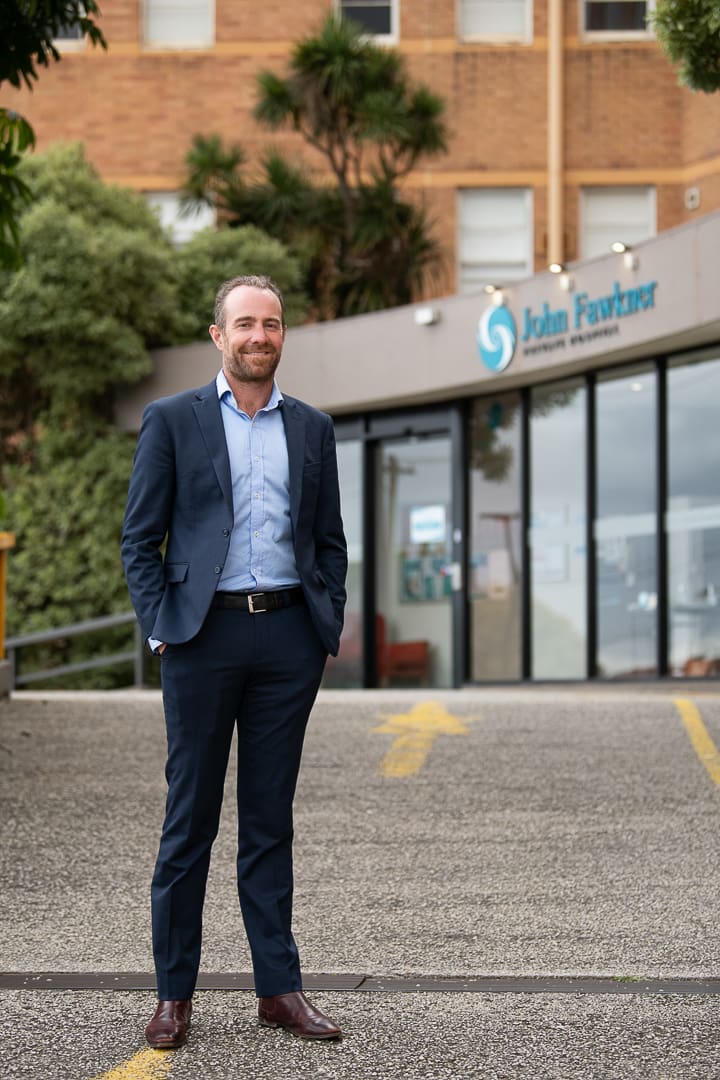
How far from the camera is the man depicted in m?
4.16

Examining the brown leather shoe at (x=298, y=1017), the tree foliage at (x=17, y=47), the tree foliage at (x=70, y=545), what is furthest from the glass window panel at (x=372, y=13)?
the brown leather shoe at (x=298, y=1017)

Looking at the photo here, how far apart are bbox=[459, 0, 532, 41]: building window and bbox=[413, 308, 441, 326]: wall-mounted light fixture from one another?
605 cm

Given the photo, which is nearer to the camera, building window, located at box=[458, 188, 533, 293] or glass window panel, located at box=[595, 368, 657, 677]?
glass window panel, located at box=[595, 368, 657, 677]

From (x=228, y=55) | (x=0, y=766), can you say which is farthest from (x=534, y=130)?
(x=0, y=766)

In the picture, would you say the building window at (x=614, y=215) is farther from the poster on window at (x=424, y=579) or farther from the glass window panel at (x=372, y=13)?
the poster on window at (x=424, y=579)

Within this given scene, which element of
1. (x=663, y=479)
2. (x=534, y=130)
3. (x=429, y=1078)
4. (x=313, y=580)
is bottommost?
(x=429, y=1078)

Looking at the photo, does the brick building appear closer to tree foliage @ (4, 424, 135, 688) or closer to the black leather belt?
tree foliage @ (4, 424, 135, 688)

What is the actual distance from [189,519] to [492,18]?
1903 centimetres

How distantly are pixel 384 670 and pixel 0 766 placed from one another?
10157 mm

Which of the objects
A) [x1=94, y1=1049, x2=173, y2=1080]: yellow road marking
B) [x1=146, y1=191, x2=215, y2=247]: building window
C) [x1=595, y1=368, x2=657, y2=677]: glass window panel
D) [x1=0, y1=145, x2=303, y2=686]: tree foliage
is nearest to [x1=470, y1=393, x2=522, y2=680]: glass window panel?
[x1=595, y1=368, x2=657, y2=677]: glass window panel

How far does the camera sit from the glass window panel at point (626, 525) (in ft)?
51.4

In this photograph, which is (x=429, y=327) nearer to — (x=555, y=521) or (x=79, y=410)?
(x=555, y=521)

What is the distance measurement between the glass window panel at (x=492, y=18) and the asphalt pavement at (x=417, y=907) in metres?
14.0

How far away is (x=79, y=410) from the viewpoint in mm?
20172
